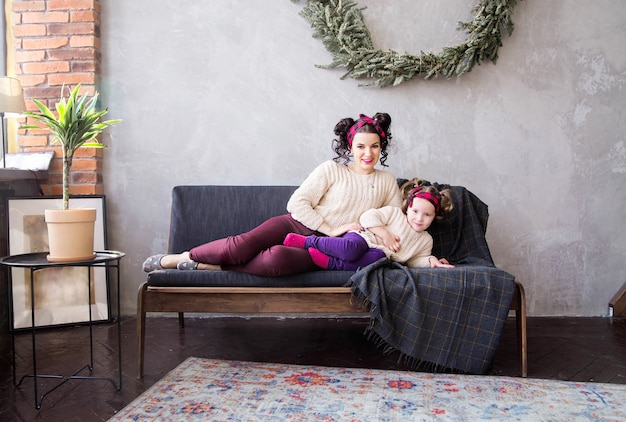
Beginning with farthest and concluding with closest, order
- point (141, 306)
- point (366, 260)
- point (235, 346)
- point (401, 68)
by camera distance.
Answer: point (401, 68), point (235, 346), point (366, 260), point (141, 306)

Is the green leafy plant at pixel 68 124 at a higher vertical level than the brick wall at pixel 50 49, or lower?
lower

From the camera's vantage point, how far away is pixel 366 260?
2.79 meters

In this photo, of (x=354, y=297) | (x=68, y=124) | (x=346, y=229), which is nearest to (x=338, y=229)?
(x=346, y=229)

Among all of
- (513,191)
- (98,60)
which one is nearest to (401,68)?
(513,191)

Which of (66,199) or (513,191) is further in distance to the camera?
(513,191)

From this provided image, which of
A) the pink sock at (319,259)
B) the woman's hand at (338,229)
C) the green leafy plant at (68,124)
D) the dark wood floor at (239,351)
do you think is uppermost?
the green leafy plant at (68,124)

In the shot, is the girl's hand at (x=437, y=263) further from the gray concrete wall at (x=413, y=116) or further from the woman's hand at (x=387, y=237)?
the gray concrete wall at (x=413, y=116)

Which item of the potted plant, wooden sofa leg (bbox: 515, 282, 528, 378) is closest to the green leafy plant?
the potted plant

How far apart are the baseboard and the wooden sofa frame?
1.55 m

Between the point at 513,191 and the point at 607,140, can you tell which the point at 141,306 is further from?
the point at 607,140

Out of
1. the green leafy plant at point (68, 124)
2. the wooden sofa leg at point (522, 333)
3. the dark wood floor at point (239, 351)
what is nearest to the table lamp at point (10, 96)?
the green leafy plant at point (68, 124)

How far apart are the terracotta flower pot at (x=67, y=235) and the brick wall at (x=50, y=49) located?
1516 millimetres

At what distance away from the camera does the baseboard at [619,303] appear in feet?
12.1

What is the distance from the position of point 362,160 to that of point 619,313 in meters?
2.22
